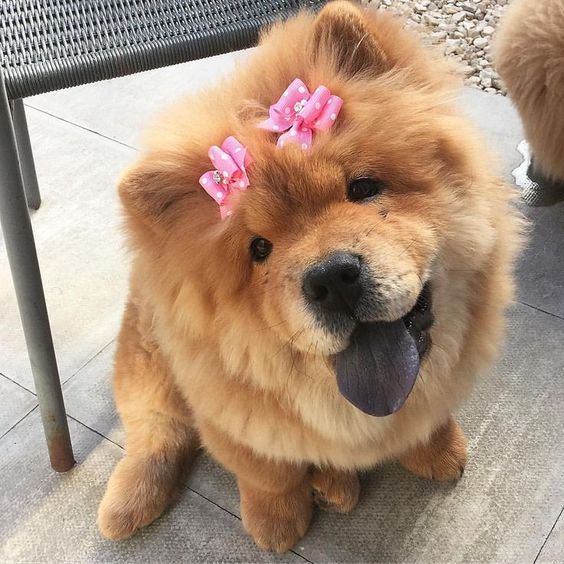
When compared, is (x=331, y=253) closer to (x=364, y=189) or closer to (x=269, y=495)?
(x=364, y=189)

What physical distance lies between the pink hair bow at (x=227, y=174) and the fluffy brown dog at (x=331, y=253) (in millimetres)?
16

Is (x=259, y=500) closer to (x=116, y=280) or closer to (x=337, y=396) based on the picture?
A: (x=337, y=396)

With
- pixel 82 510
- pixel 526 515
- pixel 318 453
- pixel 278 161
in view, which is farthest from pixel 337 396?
pixel 82 510

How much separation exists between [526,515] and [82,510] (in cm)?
90

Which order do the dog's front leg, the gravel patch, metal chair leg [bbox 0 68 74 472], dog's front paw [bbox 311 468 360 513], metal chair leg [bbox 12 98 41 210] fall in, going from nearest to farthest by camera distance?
1. metal chair leg [bbox 0 68 74 472]
2. the dog's front leg
3. dog's front paw [bbox 311 468 360 513]
4. metal chair leg [bbox 12 98 41 210]
5. the gravel patch

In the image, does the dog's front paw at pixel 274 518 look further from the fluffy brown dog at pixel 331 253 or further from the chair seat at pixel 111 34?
the chair seat at pixel 111 34

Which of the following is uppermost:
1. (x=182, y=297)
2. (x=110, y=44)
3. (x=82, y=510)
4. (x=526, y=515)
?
(x=110, y=44)

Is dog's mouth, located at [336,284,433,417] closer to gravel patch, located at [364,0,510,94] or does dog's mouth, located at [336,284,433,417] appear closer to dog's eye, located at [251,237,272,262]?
dog's eye, located at [251,237,272,262]

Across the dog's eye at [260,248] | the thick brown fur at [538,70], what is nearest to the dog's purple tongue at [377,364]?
the dog's eye at [260,248]

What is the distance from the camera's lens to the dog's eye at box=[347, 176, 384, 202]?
94cm

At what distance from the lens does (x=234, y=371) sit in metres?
1.07

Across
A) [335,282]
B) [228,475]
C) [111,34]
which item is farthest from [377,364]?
[111,34]

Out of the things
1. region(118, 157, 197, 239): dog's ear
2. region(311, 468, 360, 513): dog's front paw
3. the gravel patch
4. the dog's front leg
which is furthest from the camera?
the gravel patch

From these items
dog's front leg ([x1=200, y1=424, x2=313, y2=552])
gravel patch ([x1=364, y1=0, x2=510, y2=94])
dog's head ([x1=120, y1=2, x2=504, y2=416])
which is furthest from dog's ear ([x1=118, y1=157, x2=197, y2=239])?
gravel patch ([x1=364, y1=0, x2=510, y2=94])
